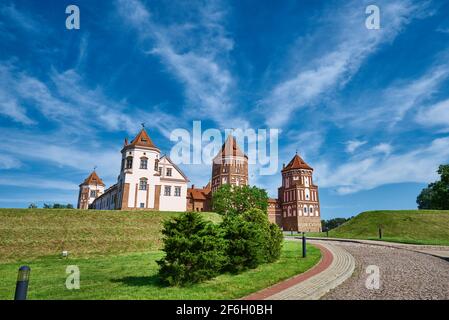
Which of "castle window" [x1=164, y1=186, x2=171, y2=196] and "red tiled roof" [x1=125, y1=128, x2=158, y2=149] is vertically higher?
"red tiled roof" [x1=125, y1=128, x2=158, y2=149]

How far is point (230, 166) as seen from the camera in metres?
75.9

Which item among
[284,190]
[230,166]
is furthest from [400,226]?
[230,166]

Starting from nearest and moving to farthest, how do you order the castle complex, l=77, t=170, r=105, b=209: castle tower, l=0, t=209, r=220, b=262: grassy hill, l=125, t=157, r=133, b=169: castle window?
l=0, t=209, r=220, b=262: grassy hill
l=125, t=157, r=133, b=169: castle window
the castle complex
l=77, t=170, r=105, b=209: castle tower

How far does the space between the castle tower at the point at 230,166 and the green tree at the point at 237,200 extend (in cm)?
1494

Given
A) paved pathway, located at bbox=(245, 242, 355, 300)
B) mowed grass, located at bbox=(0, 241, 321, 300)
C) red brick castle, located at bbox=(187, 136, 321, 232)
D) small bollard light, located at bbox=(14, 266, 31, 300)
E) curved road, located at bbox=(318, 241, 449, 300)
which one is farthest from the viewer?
red brick castle, located at bbox=(187, 136, 321, 232)

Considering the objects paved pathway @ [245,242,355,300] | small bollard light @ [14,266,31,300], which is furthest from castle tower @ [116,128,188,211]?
small bollard light @ [14,266,31,300]

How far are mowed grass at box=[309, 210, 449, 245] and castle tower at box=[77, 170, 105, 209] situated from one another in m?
65.4

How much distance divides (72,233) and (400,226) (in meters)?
39.5

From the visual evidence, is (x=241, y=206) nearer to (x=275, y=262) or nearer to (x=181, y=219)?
(x=275, y=262)

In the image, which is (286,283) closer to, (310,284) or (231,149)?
(310,284)

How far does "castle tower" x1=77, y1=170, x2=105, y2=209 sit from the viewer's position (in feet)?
257

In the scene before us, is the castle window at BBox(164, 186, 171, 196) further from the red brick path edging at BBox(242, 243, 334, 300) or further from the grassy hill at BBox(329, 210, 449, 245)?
the red brick path edging at BBox(242, 243, 334, 300)

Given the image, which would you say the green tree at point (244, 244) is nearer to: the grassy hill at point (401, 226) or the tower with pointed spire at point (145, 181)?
the grassy hill at point (401, 226)
